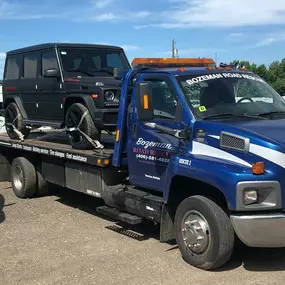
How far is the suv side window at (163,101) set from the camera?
5559 mm

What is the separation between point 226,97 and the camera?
5.52 meters

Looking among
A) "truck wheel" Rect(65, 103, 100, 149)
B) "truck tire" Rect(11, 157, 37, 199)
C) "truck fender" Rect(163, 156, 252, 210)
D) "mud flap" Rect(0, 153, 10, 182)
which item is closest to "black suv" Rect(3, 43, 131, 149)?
"truck wheel" Rect(65, 103, 100, 149)

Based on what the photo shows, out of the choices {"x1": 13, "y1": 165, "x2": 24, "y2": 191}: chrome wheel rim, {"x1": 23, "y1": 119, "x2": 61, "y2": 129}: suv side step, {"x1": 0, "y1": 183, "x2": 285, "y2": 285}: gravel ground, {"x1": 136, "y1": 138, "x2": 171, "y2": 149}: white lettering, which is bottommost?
{"x1": 0, "y1": 183, "x2": 285, "y2": 285}: gravel ground

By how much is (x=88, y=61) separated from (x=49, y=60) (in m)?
0.71

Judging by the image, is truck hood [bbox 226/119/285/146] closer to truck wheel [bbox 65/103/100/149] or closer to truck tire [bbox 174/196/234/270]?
truck tire [bbox 174/196/234/270]

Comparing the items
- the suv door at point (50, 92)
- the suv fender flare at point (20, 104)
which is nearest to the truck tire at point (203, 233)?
the suv door at point (50, 92)

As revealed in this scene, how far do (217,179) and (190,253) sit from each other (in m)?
1.02

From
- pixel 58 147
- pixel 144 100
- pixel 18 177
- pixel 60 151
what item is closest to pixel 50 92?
pixel 58 147

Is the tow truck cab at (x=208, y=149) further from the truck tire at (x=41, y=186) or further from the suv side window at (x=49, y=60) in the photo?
the truck tire at (x=41, y=186)

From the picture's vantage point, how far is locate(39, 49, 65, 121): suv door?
811 centimetres

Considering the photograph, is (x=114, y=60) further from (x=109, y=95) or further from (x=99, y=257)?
(x=99, y=257)

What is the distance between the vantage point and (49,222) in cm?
728

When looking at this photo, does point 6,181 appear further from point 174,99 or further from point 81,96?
point 174,99

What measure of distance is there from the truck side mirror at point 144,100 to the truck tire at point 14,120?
473 cm
